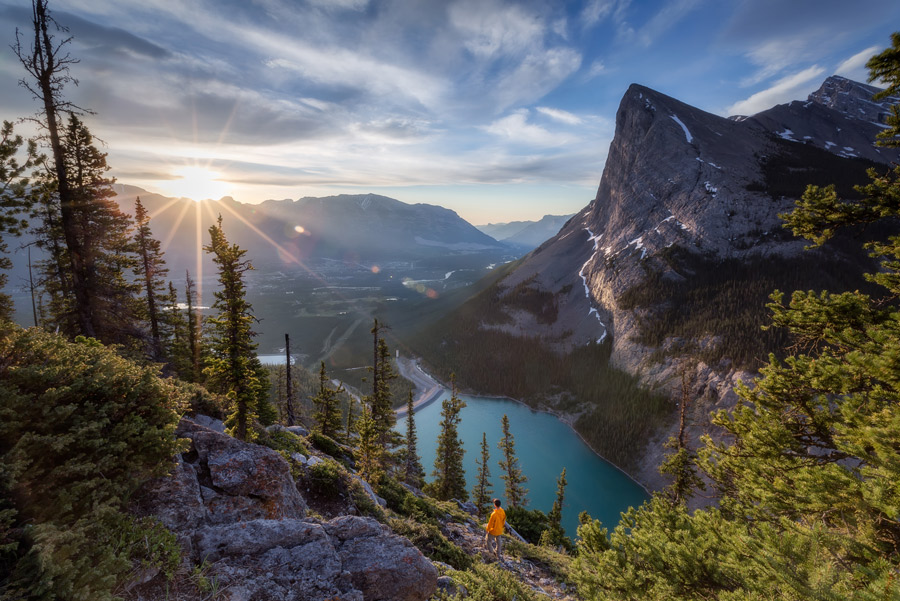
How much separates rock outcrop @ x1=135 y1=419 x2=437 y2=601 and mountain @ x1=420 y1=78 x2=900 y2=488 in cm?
8087

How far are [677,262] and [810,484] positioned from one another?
432 feet

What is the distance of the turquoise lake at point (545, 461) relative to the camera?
65019 mm

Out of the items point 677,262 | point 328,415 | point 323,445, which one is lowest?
point 328,415

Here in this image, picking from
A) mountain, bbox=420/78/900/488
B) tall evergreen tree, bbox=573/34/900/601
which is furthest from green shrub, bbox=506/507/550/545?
mountain, bbox=420/78/900/488

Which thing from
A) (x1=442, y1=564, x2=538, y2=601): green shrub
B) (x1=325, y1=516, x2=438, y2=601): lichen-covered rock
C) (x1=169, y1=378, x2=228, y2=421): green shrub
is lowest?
(x1=442, y1=564, x2=538, y2=601): green shrub

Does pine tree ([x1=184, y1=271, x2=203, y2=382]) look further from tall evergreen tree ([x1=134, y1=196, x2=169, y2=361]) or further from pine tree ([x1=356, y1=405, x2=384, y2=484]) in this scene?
pine tree ([x1=356, y1=405, x2=384, y2=484])

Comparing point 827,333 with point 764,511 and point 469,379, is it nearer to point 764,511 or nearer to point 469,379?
point 764,511

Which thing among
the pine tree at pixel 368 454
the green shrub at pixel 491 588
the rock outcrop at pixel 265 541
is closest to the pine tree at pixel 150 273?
the pine tree at pixel 368 454

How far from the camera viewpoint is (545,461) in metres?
77.8

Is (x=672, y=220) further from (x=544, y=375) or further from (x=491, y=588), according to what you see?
(x=491, y=588)

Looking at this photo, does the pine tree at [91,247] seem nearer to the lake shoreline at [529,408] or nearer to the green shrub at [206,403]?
the green shrub at [206,403]

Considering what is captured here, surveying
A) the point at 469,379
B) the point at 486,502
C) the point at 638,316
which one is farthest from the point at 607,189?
the point at 486,502

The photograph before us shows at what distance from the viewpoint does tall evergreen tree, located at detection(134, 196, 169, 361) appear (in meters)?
28.1

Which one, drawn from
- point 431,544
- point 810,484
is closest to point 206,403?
point 431,544
